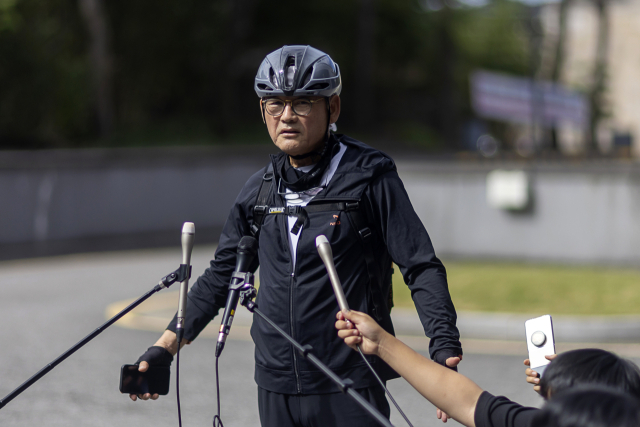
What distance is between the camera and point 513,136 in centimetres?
7119

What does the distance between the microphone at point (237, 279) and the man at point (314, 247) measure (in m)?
0.11

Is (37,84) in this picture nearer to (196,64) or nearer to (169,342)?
(196,64)

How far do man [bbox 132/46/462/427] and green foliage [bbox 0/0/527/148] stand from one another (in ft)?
61.7

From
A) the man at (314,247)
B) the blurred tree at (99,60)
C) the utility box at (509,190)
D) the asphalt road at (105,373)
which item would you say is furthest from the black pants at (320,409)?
the blurred tree at (99,60)

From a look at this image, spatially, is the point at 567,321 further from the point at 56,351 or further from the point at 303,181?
the point at 303,181

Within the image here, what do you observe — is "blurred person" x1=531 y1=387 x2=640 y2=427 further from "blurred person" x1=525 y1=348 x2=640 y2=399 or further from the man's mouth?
the man's mouth

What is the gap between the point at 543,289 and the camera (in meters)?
9.56

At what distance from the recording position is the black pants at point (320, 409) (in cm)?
274

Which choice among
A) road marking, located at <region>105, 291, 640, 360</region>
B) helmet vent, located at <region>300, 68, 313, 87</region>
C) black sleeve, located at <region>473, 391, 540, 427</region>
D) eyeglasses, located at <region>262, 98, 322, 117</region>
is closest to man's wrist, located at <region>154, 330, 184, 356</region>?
eyeglasses, located at <region>262, 98, 322, 117</region>

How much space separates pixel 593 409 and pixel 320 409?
1.24 meters

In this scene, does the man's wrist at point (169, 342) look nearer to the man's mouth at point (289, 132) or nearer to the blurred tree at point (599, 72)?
the man's mouth at point (289, 132)

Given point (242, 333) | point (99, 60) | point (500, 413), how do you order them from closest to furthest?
point (500, 413) < point (242, 333) < point (99, 60)

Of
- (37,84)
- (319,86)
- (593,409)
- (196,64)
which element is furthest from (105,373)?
(196,64)

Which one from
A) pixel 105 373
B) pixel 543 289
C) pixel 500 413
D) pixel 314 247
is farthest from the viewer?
pixel 543 289
